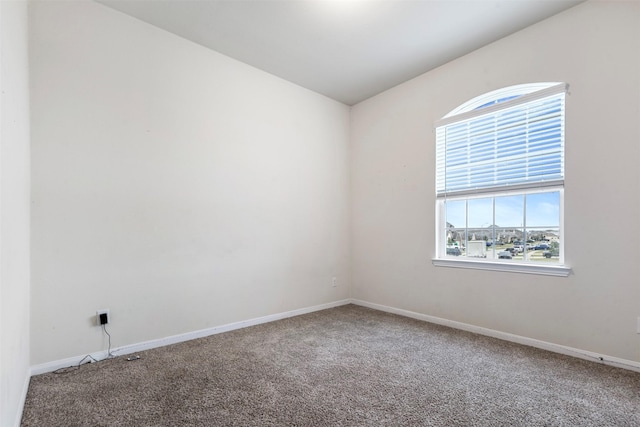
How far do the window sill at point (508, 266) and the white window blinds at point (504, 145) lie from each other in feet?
2.36

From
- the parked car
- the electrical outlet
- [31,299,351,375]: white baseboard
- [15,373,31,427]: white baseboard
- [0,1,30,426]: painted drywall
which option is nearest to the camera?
[0,1,30,426]: painted drywall

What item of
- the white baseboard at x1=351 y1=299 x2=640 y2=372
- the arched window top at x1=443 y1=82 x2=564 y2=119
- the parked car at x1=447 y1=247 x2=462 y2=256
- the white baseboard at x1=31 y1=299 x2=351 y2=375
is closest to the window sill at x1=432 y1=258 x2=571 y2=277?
the parked car at x1=447 y1=247 x2=462 y2=256

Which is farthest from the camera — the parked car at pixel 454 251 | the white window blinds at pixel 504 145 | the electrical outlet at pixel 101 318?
the parked car at pixel 454 251

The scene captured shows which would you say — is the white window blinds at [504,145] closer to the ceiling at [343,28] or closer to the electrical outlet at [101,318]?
the ceiling at [343,28]

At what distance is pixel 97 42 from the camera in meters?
2.45

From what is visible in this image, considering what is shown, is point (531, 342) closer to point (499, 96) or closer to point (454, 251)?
point (454, 251)

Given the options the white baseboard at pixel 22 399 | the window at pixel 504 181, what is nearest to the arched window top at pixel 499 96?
the window at pixel 504 181

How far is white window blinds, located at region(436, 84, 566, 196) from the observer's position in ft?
8.59

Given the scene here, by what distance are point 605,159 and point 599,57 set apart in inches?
31.8

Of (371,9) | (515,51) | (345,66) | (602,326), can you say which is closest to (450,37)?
(515,51)

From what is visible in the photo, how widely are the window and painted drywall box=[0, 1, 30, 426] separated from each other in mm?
3398

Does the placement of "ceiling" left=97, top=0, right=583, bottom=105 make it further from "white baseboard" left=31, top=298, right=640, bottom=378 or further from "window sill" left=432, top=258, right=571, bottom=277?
"white baseboard" left=31, top=298, right=640, bottom=378

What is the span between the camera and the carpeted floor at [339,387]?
167cm

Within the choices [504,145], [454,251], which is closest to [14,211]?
[454,251]
